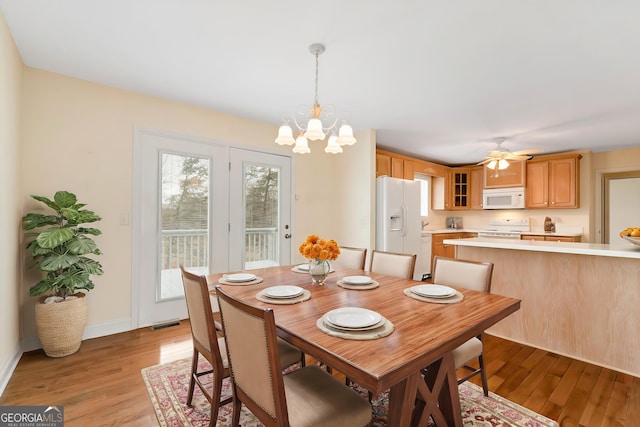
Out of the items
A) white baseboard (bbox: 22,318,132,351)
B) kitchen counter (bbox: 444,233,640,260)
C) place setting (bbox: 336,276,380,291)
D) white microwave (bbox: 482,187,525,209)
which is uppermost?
white microwave (bbox: 482,187,525,209)

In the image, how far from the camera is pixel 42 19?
74.9 inches

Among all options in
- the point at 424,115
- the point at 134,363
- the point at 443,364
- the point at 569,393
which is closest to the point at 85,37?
the point at 134,363

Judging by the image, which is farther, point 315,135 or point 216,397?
point 315,135

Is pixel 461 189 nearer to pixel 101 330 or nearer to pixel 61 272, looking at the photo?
pixel 101 330

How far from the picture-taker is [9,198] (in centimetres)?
210

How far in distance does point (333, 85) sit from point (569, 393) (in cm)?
293

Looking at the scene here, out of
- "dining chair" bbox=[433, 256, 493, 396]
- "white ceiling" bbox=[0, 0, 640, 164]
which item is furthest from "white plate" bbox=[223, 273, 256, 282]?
"white ceiling" bbox=[0, 0, 640, 164]

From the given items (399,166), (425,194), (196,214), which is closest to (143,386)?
(196,214)

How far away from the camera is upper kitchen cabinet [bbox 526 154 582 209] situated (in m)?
5.00

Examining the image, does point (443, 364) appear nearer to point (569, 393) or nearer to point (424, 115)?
point (569, 393)

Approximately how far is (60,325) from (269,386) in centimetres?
227

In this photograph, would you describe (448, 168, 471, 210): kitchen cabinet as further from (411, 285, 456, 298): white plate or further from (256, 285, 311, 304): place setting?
(256, 285, 311, 304): place setting

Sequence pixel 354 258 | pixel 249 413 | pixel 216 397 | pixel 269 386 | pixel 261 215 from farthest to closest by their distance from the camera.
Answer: pixel 261 215, pixel 354 258, pixel 249 413, pixel 216 397, pixel 269 386

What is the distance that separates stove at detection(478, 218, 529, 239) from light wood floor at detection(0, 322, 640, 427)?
338 cm
